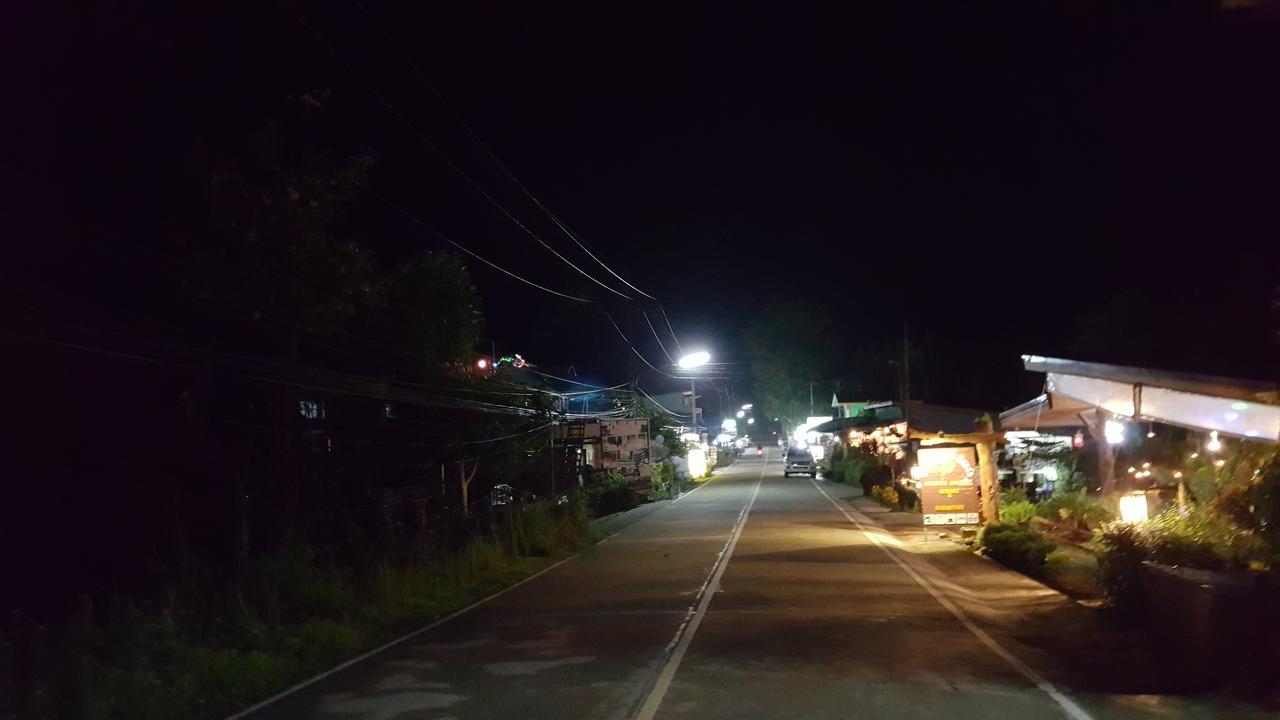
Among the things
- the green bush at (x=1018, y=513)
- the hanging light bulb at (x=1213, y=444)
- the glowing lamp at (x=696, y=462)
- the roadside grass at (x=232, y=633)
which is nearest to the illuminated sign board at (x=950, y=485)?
the green bush at (x=1018, y=513)

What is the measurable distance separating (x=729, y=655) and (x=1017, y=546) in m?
9.87

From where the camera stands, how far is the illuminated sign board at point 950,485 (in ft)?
74.6

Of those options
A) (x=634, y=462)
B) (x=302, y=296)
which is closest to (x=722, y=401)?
(x=634, y=462)

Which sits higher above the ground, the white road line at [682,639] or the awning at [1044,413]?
the awning at [1044,413]

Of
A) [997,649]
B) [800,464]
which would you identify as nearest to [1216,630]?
[997,649]

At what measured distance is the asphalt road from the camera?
841cm

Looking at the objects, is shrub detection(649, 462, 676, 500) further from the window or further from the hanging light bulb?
the hanging light bulb

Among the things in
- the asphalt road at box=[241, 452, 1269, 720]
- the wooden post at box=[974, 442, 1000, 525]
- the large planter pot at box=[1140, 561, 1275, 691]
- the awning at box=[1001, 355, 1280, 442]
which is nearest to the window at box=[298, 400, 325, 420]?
the asphalt road at box=[241, 452, 1269, 720]

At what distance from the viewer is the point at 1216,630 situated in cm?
967

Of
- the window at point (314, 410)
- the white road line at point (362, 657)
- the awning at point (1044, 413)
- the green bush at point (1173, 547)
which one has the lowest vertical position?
the white road line at point (362, 657)

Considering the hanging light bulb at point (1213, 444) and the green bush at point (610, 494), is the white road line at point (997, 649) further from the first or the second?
the green bush at point (610, 494)

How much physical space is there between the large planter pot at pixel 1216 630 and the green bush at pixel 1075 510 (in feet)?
32.0

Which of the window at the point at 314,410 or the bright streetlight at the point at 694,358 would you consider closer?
the window at the point at 314,410

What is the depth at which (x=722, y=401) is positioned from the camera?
453ft
